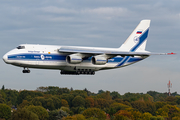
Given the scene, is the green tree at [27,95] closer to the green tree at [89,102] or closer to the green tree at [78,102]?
the green tree at [78,102]

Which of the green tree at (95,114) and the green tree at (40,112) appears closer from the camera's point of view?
the green tree at (95,114)

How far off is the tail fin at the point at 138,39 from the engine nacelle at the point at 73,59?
10736 millimetres

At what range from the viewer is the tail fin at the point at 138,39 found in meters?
61.6

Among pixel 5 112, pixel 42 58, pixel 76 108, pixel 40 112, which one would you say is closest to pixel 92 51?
pixel 42 58

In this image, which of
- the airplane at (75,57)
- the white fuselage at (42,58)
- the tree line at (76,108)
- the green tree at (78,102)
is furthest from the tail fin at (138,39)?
the green tree at (78,102)

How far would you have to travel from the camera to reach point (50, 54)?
52156 millimetres

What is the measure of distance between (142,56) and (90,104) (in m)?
96.9

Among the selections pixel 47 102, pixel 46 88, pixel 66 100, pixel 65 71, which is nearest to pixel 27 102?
pixel 47 102

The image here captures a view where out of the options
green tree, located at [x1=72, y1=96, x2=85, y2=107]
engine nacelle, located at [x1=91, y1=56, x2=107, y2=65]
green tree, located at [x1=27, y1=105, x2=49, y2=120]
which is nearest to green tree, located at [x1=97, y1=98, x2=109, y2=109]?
green tree, located at [x1=72, y1=96, x2=85, y2=107]

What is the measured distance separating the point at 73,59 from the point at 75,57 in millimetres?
525

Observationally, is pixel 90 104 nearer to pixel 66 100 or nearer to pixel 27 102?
pixel 66 100

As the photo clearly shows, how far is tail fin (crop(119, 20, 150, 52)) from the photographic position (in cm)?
6161

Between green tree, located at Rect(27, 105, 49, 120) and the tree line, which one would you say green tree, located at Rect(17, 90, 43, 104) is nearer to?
the tree line

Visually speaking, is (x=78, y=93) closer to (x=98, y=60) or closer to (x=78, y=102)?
(x=78, y=102)
